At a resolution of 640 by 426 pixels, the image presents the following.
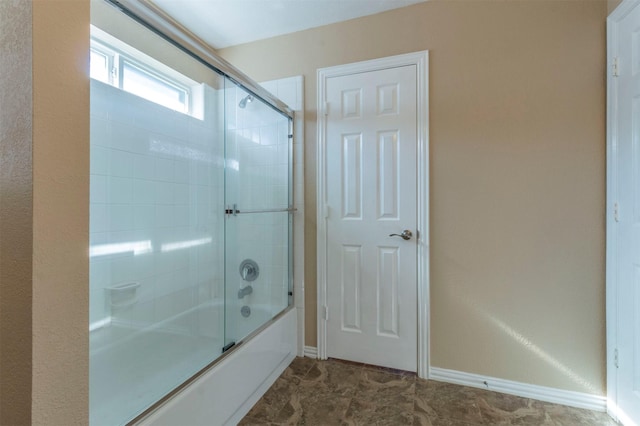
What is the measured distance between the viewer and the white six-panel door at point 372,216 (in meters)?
2.01

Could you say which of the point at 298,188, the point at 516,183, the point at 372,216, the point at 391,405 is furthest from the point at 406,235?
the point at 391,405

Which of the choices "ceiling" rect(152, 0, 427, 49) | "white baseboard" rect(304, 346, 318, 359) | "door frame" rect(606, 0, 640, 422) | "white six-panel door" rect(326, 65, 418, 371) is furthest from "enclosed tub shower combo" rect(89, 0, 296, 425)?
"door frame" rect(606, 0, 640, 422)

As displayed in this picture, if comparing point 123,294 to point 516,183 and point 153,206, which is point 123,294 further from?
point 516,183

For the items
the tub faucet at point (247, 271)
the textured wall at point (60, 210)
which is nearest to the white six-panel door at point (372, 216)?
the tub faucet at point (247, 271)

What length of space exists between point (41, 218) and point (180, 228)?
1.25 m

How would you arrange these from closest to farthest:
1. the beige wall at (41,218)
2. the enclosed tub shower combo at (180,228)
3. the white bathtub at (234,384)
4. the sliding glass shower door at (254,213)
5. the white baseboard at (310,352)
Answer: the beige wall at (41,218), the white bathtub at (234,384), the enclosed tub shower combo at (180,228), the sliding glass shower door at (254,213), the white baseboard at (310,352)

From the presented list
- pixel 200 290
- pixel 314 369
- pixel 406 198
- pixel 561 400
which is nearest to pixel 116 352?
pixel 200 290

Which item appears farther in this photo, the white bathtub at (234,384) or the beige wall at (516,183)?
the beige wall at (516,183)

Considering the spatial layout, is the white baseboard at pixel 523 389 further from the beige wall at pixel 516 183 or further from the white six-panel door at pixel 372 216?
the white six-panel door at pixel 372 216

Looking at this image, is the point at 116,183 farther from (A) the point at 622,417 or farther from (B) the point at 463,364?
(A) the point at 622,417

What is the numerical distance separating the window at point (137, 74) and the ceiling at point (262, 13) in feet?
1.67

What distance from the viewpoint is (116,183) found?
1.58m

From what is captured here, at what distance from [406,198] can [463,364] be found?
1.13 metres

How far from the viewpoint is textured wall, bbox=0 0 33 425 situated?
2.12ft
